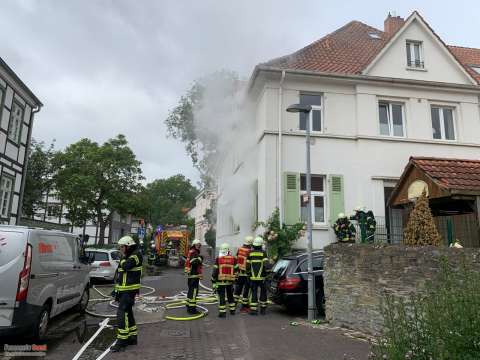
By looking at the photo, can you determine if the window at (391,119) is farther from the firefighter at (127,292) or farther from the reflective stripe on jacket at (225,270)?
the firefighter at (127,292)

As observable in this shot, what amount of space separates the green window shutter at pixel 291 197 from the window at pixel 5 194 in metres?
11.7

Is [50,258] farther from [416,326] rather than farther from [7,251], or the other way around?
[416,326]

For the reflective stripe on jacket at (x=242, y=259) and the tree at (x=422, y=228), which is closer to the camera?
the tree at (x=422, y=228)

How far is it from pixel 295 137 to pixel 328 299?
25.6ft

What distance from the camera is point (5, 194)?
17.0 meters

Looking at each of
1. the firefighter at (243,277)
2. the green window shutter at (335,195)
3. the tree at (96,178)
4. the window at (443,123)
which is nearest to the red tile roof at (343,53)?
the window at (443,123)

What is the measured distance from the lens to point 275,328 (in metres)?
8.08

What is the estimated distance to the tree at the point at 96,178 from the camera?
24.8 m

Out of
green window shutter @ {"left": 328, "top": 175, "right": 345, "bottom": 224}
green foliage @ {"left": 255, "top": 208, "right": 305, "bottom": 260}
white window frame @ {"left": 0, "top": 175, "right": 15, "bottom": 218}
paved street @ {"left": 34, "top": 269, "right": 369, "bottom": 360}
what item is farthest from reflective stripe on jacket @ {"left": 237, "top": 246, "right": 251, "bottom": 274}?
white window frame @ {"left": 0, "top": 175, "right": 15, "bottom": 218}

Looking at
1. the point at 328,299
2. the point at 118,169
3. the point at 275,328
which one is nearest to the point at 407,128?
the point at 328,299

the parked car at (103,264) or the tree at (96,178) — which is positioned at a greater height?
the tree at (96,178)

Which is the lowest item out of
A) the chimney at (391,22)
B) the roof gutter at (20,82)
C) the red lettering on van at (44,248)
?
the red lettering on van at (44,248)

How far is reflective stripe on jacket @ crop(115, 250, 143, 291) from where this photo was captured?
6699 mm

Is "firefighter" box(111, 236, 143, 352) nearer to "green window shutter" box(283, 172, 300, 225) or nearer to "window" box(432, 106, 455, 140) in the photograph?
"green window shutter" box(283, 172, 300, 225)
